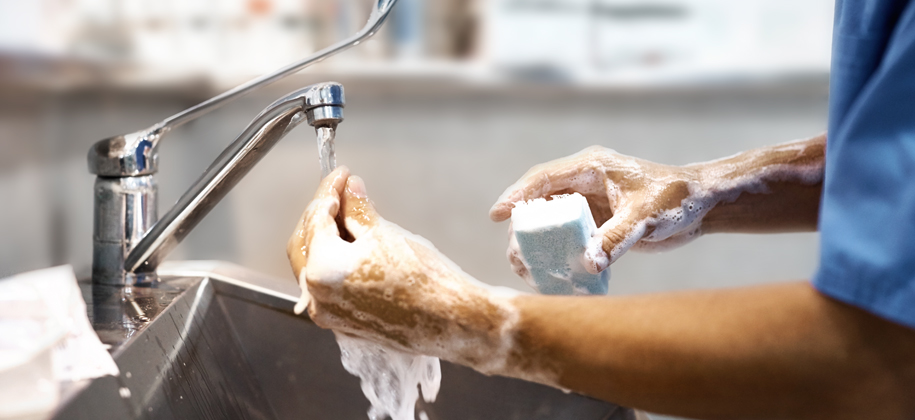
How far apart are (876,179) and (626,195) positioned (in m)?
0.29

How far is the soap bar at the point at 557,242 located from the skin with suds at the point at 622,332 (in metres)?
0.03

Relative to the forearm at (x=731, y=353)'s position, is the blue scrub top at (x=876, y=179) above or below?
above

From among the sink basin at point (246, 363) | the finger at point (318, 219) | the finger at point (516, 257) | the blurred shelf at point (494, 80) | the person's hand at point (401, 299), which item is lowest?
the sink basin at point (246, 363)

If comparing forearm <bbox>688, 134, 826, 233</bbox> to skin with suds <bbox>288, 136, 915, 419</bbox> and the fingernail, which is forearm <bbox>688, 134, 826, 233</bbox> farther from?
the fingernail

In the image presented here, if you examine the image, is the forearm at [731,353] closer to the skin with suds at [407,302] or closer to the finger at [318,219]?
the skin with suds at [407,302]

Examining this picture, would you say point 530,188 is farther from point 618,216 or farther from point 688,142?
point 688,142

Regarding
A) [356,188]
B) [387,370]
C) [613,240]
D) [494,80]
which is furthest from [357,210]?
[494,80]

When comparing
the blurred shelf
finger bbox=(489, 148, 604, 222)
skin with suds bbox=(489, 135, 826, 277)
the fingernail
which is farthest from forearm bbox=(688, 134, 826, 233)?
the blurred shelf

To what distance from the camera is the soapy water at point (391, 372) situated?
431 mm

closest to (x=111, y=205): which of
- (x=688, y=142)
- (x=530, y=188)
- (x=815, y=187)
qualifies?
(x=530, y=188)

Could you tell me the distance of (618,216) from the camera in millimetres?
555

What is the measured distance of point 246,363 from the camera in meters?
0.58

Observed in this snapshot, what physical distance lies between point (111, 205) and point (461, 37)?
32.3 inches

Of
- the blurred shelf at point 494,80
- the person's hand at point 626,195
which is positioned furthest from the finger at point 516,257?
the blurred shelf at point 494,80
